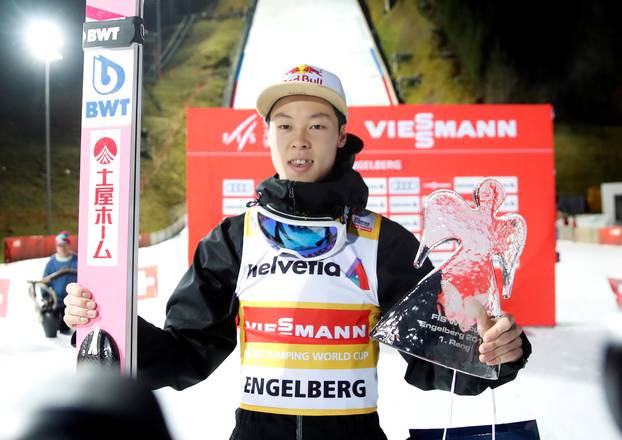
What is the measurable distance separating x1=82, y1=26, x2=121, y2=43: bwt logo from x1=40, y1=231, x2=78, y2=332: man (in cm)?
461

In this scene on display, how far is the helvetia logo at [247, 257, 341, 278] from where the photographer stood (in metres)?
1.31

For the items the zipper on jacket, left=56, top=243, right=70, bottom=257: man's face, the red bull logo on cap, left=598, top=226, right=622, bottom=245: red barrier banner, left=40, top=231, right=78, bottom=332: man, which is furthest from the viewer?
left=598, top=226, right=622, bottom=245: red barrier banner

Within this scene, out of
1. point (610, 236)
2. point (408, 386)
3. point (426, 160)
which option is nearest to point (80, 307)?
point (408, 386)

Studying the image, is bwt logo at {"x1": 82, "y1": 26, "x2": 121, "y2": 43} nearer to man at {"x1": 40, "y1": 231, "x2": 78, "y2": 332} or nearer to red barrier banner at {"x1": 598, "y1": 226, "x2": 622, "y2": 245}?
man at {"x1": 40, "y1": 231, "x2": 78, "y2": 332}

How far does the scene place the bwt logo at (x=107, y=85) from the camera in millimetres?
1125

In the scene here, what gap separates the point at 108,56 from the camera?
114 cm

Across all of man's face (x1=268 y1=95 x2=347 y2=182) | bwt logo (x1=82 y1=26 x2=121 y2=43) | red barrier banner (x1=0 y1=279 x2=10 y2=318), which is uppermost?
bwt logo (x1=82 y1=26 x2=121 y2=43)

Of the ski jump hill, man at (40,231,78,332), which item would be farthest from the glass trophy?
man at (40,231,78,332)

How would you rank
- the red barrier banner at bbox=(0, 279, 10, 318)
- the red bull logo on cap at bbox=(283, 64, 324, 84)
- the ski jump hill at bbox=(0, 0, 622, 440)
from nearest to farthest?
the ski jump hill at bbox=(0, 0, 622, 440) < the red bull logo on cap at bbox=(283, 64, 324, 84) < the red barrier banner at bbox=(0, 279, 10, 318)

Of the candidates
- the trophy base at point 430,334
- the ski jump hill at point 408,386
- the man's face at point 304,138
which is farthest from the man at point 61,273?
the trophy base at point 430,334

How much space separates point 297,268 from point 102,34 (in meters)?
0.69

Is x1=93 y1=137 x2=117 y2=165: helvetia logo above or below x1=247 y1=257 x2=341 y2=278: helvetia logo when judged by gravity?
above

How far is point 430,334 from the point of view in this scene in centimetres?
115

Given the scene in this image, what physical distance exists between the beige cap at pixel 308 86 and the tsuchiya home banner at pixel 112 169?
1.28ft
